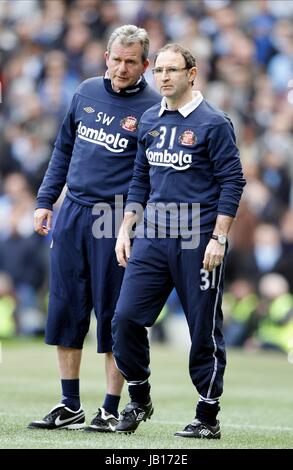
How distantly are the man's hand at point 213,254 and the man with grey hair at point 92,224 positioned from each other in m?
0.79

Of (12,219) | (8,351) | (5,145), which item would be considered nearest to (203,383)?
(8,351)

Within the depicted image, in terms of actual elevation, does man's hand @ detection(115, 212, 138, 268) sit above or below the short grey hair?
below

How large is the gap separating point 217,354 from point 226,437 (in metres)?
0.54

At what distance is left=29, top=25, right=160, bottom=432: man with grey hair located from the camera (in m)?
7.96

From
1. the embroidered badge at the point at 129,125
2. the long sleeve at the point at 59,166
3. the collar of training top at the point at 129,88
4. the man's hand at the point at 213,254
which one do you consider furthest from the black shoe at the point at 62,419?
the collar of training top at the point at 129,88

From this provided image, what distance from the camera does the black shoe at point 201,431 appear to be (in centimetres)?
752

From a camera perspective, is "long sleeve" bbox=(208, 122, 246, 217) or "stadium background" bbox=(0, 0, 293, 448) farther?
"stadium background" bbox=(0, 0, 293, 448)

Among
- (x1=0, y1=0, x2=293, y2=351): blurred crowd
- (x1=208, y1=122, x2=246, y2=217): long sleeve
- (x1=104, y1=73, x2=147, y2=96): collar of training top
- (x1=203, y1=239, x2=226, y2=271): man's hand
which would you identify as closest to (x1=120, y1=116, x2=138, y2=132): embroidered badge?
(x1=104, y1=73, x2=147, y2=96): collar of training top

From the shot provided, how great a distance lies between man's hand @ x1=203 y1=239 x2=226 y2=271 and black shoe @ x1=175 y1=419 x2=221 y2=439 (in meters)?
0.96

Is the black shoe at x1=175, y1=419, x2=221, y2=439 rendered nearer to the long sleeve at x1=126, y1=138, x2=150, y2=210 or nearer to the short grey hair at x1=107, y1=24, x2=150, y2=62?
the long sleeve at x1=126, y1=138, x2=150, y2=210

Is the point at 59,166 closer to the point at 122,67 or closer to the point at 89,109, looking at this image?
the point at 89,109

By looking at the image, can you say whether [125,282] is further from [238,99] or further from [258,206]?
[238,99]

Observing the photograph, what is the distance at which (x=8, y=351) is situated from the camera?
1536cm

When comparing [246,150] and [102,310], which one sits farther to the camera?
[246,150]
